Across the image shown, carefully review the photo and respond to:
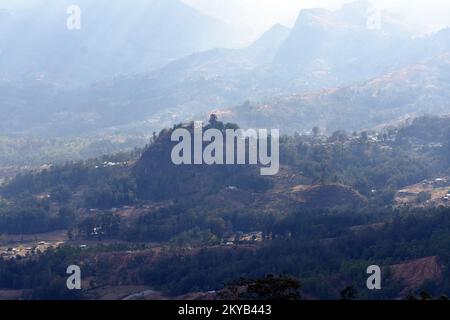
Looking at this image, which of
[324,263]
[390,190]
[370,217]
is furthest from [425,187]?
[324,263]

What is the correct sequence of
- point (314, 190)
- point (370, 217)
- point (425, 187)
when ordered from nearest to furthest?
point (370, 217) < point (314, 190) < point (425, 187)

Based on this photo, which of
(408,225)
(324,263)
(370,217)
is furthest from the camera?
(370,217)

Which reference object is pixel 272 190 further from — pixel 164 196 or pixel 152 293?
pixel 152 293

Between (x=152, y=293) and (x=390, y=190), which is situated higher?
(x=390, y=190)

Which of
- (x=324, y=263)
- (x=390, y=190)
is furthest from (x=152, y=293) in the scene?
(x=390, y=190)
